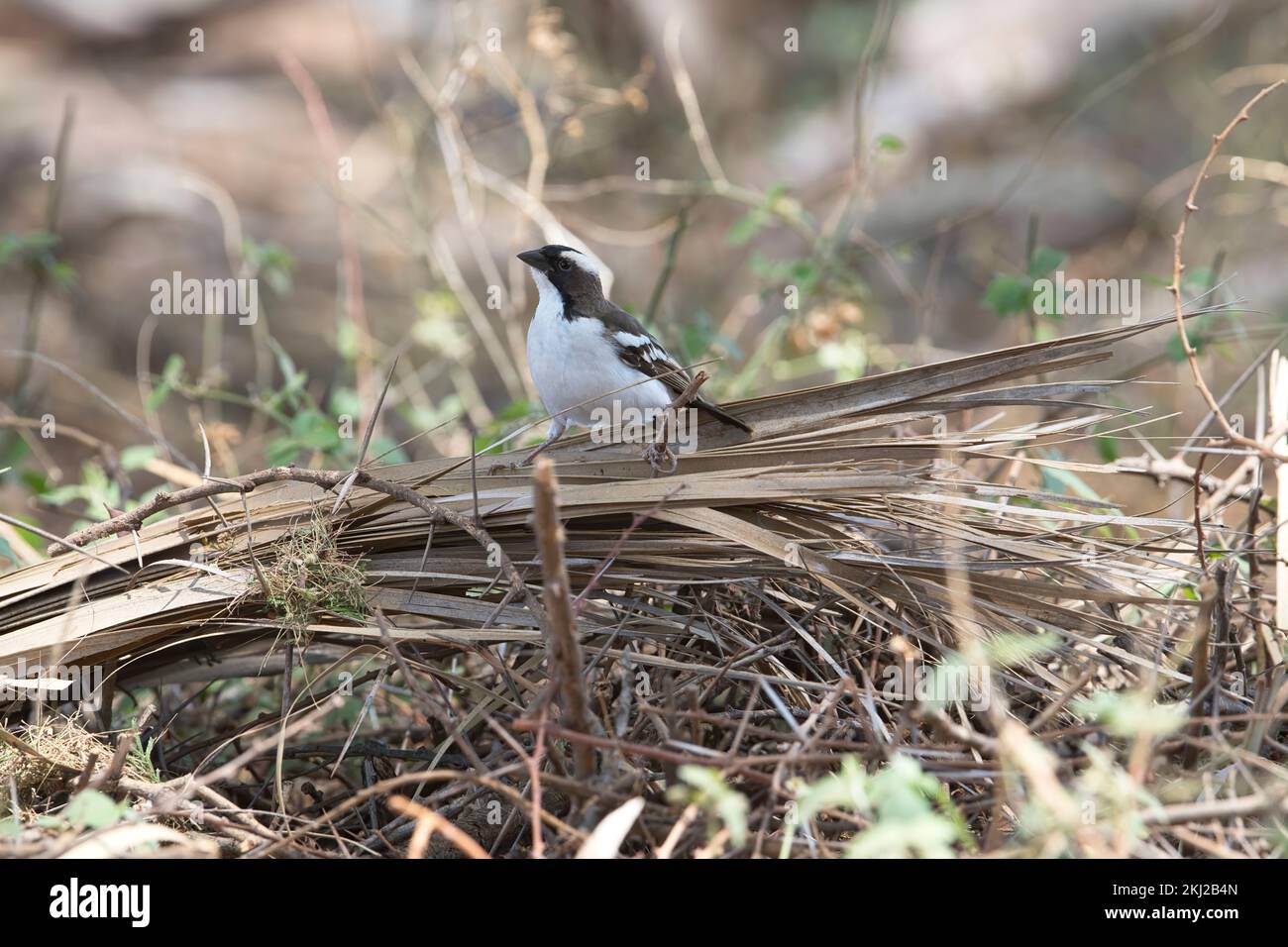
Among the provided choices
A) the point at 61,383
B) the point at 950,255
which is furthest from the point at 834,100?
the point at 61,383

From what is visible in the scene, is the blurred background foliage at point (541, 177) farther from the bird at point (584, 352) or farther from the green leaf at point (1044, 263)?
the green leaf at point (1044, 263)

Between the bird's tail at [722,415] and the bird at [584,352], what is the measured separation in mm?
609

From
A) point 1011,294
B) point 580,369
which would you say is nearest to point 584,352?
point 580,369

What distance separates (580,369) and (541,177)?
8.72 ft

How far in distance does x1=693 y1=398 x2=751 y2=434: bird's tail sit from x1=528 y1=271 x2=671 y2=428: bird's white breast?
0.72 metres

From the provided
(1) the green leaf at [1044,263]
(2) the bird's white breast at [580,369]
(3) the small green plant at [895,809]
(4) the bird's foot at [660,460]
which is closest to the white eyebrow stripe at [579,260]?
(2) the bird's white breast at [580,369]

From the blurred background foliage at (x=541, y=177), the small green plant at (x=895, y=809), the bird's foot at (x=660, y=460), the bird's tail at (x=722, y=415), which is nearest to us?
the small green plant at (x=895, y=809)

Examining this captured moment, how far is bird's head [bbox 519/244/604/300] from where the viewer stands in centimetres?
491

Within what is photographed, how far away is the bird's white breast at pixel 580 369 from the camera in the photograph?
14.6ft

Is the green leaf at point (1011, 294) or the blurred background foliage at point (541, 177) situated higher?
the blurred background foliage at point (541, 177)

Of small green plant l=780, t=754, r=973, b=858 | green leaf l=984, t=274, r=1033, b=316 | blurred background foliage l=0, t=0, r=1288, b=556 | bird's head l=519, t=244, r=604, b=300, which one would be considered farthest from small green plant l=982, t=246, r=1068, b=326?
small green plant l=780, t=754, r=973, b=858

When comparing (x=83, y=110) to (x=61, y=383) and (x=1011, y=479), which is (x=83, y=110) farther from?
(x=1011, y=479)

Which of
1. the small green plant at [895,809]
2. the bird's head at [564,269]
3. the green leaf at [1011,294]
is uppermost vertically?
the bird's head at [564,269]

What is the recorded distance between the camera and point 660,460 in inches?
133
